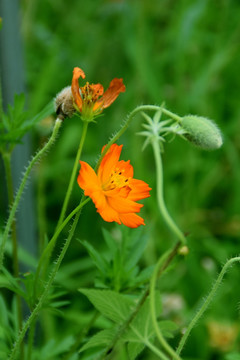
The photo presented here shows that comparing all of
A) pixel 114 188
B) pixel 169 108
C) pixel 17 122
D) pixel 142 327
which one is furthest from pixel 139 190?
pixel 169 108

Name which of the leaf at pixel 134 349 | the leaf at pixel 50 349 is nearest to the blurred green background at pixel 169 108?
the leaf at pixel 50 349

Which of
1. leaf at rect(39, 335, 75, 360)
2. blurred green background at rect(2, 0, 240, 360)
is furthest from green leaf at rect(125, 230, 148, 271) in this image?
blurred green background at rect(2, 0, 240, 360)

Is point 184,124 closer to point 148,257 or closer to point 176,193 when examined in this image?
point 148,257

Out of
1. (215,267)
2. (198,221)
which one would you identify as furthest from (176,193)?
(215,267)

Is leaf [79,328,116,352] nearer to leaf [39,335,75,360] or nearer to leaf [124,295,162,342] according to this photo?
leaf [124,295,162,342]

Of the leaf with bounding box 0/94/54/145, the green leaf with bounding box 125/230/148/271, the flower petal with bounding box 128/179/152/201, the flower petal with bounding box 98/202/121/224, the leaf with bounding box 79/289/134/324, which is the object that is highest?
the leaf with bounding box 0/94/54/145

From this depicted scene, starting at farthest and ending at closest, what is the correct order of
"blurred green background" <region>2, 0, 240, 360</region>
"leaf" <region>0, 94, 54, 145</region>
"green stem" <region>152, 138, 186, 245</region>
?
"blurred green background" <region>2, 0, 240, 360</region>, "leaf" <region>0, 94, 54, 145</region>, "green stem" <region>152, 138, 186, 245</region>

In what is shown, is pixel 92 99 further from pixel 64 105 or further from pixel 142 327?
pixel 142 327

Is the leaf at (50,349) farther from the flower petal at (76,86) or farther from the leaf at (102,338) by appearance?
the flower petal at (76,86)
